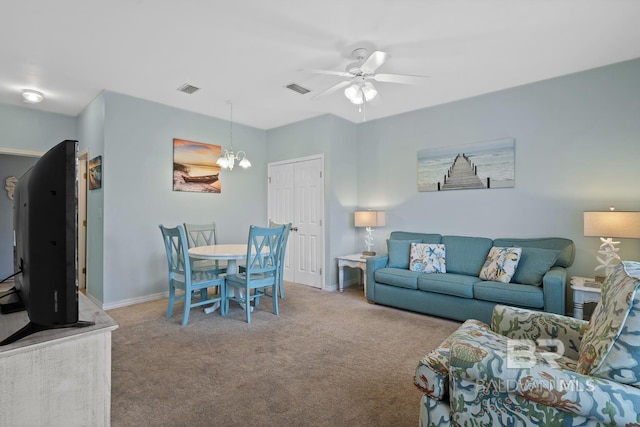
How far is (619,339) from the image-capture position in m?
1.07

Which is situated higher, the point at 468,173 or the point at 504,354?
the point at 468,173

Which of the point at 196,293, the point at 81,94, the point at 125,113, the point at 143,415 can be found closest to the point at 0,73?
the point at 81,94

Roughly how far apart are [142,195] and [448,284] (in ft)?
12.8

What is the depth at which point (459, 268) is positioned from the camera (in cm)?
375

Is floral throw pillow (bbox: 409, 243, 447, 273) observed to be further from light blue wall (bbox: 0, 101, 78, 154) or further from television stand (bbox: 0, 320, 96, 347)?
light blue wall (bbox: 0, 101, 78, 154)

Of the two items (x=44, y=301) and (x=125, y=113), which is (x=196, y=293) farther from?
(x=44, y=301)

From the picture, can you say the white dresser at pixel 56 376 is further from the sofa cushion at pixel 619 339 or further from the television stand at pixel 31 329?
the sofa cushion at pixel 619 339

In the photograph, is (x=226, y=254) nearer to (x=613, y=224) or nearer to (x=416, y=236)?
(x=416, y=236)

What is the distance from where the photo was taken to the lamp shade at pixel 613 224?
267 cm

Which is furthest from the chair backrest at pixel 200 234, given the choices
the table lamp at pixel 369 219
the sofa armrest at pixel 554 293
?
the sofa armrest at pixel 554 293

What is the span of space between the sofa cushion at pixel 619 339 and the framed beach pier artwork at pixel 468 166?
9.25 feet

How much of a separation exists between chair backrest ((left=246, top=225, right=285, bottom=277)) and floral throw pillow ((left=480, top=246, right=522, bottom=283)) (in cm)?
227

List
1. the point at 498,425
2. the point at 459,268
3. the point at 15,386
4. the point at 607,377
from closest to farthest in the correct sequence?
the point at 15,386, the point at 607,377, the point at 498,425, the point at 459,268

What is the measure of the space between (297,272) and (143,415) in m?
3.48
